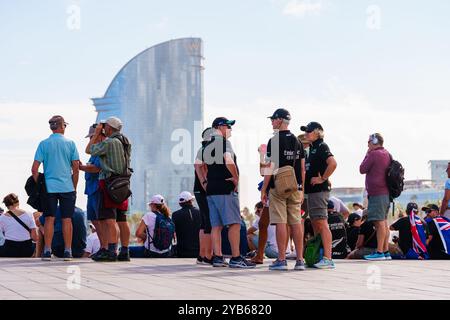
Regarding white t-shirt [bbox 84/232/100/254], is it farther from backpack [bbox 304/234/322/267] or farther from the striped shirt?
backpack [bbox 304/234/322/267]

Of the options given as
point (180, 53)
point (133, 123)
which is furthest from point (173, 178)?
point (180, 53)

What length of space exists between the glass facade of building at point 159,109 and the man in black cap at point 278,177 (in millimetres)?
163217

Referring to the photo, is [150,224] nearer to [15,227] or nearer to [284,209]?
[15,227]

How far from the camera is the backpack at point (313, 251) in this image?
10.8 m

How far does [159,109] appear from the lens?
188 metres

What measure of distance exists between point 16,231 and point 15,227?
0.08 metres

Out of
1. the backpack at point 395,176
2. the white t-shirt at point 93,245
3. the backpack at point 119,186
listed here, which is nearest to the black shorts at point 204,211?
the backpack at point 119,186

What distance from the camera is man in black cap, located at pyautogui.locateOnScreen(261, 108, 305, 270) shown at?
→ 10219mm

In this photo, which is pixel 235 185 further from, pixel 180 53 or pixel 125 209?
pixel 180 53

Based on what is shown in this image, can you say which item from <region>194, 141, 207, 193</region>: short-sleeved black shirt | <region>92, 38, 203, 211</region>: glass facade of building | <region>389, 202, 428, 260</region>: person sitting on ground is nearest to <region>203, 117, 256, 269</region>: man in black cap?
<region>194, 141, 207, 193</region>: short-sleeved black shirt

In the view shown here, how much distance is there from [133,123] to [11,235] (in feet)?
556

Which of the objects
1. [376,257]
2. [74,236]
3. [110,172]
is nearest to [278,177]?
[110,172]

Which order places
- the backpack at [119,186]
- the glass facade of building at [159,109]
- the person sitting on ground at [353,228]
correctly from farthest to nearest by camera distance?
the glass facade of building at [159,109] → the person sitting on ground at [353,228] → the backpack at [119,186]

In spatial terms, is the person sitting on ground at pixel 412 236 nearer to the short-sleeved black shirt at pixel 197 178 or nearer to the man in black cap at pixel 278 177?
the short-sleeved black shirt at pixel 197 178
